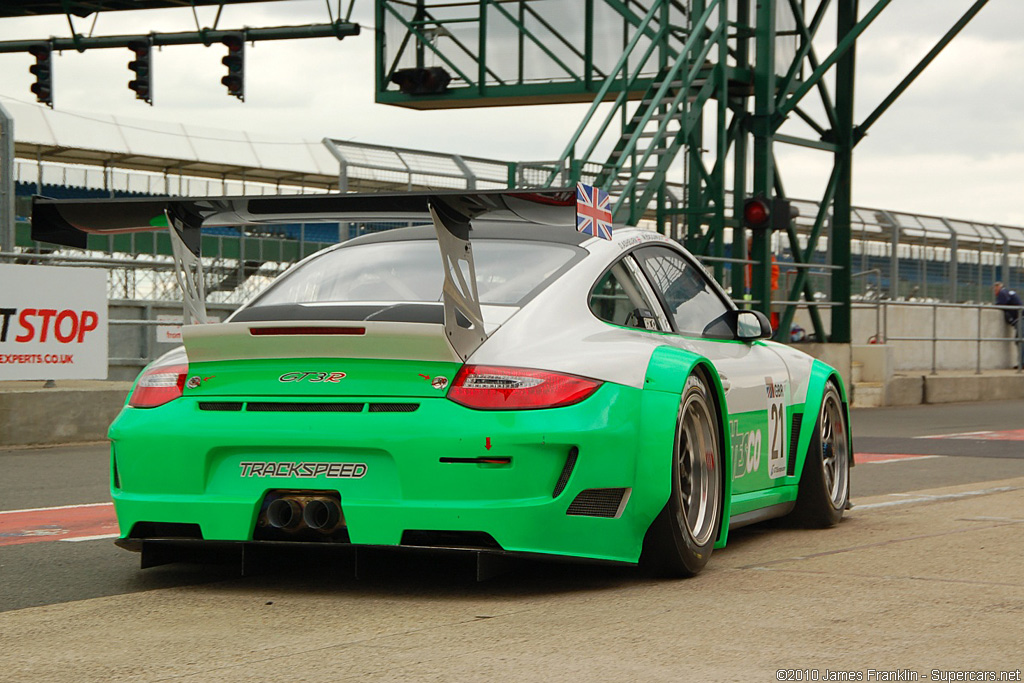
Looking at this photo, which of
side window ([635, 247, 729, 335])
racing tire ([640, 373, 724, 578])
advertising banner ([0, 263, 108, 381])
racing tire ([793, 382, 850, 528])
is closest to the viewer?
racing tire ([640, 373, 724, 578])

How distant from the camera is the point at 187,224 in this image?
5703 millimetres

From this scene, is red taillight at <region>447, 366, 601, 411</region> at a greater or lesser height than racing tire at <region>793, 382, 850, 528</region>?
greater

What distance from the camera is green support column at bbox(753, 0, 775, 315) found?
20.4m

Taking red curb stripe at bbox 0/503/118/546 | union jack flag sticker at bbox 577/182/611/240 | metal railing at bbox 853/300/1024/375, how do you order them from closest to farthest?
union jack flag sticker at bbox 577/182/611/240 < red curb stripe at bbox 0/503/118/546 < metal railing at bbox 853/300/1024/375

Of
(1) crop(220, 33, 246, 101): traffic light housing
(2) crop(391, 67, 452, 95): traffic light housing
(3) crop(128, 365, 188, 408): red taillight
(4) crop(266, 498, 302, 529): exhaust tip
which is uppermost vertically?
(1) crop(220, 33, 246, 101): traffic light housing

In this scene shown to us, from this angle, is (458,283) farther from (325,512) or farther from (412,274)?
(325,512)

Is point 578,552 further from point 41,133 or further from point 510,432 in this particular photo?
point 41,133

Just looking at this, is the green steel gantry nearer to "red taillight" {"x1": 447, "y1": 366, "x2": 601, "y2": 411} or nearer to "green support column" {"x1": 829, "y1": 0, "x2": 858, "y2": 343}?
"green support column" {"x1": 829, "y1": 0, "x2": 858, "y2": 343}

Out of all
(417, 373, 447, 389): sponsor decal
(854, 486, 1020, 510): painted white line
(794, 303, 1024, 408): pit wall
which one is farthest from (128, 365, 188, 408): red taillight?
(794, 303, 1024, 408): pit wall

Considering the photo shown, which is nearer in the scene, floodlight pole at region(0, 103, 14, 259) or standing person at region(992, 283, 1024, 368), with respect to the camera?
floodlight pole at region(0, 103, 14, 259)

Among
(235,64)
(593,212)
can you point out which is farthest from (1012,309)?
(593,212)

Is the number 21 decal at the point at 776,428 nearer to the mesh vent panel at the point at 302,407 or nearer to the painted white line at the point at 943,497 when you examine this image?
the painted white line at the point at 943,497

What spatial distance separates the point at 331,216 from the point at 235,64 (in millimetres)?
27529

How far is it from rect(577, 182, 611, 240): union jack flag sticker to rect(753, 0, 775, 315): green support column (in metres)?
15.1
